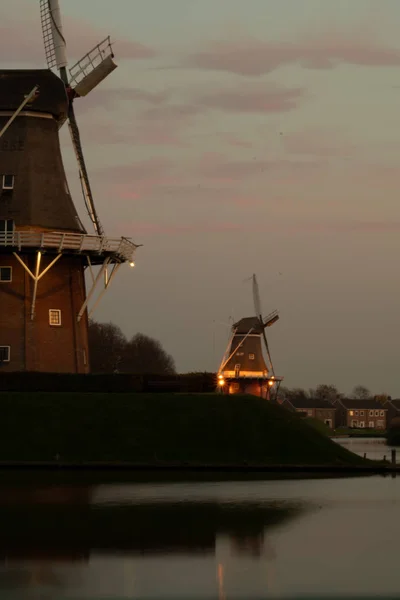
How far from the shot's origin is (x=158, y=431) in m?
49.5

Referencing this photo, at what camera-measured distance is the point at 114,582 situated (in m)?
22.3

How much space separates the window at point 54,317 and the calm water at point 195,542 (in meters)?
17.7

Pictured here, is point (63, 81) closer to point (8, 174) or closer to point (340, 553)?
point (8, 174)

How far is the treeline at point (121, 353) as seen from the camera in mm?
116812

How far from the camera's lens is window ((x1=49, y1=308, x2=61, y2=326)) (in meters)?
56.1

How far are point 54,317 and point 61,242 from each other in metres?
3.70

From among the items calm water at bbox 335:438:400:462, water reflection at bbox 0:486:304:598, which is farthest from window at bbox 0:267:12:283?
calm water at bbox 335:438:400:462

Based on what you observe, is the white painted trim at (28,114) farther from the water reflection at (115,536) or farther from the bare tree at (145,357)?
the bare tree at (145,357)

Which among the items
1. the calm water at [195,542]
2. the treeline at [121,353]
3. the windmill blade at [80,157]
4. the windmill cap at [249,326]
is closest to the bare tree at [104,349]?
the treeline at [121,353]

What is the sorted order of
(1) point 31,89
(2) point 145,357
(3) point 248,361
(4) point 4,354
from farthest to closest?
(2) point 145,357, (3) point 248,361, (1) point 31,89, (4) point 4,354

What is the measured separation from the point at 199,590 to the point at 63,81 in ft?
132

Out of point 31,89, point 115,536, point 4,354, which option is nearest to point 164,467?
point 4,354

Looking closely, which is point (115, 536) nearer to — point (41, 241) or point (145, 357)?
point (41, 241)

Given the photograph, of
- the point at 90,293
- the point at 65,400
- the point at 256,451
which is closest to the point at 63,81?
the point at 90,293
